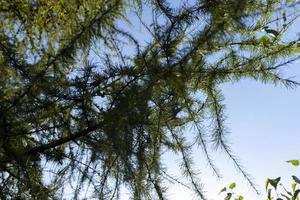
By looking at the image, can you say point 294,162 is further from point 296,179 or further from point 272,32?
point 272,32

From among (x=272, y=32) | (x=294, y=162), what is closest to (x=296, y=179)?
(x=294, y=162)

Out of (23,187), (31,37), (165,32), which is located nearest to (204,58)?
(165,32)

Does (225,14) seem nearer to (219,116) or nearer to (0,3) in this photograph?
(219,116)

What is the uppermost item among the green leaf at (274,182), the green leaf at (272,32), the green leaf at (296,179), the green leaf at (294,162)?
the green leaf at (272,32)

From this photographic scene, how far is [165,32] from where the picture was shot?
2242mm

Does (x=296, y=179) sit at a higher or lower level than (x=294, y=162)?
lower

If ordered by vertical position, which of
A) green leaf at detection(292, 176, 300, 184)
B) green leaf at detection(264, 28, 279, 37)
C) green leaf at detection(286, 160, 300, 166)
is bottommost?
green leaf at detection(292, 176, 300, 184)

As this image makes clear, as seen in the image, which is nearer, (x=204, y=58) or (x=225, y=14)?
(x=225, y=14)

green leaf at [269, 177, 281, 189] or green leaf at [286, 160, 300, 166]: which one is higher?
green leaf at [286, 160, 300, 166]

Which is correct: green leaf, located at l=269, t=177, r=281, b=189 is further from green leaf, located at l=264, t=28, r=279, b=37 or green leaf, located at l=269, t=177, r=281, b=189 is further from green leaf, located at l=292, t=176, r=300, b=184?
green leaf, located at l=264, t=28, r=279, b=37

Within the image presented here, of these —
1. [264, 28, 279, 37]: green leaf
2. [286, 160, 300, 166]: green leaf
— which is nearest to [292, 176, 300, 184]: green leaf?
[286, 160, 300, 166]: green leaf

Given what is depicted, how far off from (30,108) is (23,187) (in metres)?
0.40

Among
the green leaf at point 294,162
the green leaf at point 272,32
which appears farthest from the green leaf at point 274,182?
the green leaf at point 272,32

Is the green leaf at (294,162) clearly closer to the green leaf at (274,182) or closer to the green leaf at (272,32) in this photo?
the green leaf at (274,182)
